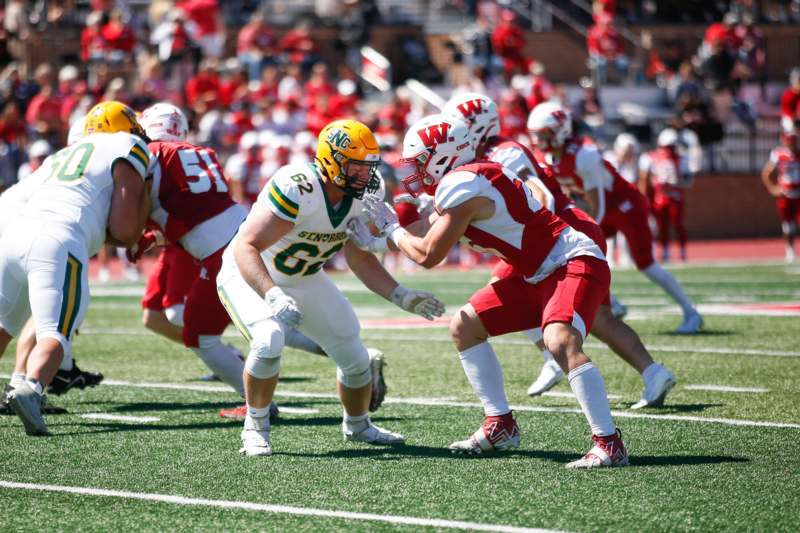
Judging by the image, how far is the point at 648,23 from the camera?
2841 cm

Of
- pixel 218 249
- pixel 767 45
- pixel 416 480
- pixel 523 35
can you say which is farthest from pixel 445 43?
pixel 416 480

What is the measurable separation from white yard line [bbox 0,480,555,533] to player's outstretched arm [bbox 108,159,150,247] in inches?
64.3

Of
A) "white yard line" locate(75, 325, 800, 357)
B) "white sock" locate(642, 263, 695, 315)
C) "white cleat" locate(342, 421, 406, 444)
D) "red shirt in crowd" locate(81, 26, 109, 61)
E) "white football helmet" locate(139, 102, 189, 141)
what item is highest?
"white football helmet" locate(139, 102, 189, 141)

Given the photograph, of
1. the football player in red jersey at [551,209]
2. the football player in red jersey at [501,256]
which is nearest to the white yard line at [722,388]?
the football player in red jersey at [551,209]

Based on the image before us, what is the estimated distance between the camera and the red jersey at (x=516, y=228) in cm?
599

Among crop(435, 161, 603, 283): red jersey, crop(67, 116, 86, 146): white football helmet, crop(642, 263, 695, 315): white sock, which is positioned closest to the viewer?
crop(435, 161, 603, 283): red jersey

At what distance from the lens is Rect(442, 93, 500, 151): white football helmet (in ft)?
25.5

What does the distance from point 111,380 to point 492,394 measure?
3.60m

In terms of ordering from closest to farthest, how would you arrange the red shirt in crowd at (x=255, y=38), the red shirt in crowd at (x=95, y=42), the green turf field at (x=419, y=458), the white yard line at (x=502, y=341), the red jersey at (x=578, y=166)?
the green turf field at (x=419, y=458) < the white yard line at (x=502, y=341) < the red jersey at (x=578, y=166) < the red shirt in crowd at (x=95, y=42) < the red shirt in crowd at (x=255, y=38)

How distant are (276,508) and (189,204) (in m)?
2.75

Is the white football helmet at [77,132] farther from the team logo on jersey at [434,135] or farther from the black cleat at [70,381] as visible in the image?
the team logo on jersey at [434,135]

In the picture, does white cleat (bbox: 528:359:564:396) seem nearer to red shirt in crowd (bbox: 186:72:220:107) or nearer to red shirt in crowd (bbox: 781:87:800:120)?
red shirt in crowd (bbox: 186:72:220:107)

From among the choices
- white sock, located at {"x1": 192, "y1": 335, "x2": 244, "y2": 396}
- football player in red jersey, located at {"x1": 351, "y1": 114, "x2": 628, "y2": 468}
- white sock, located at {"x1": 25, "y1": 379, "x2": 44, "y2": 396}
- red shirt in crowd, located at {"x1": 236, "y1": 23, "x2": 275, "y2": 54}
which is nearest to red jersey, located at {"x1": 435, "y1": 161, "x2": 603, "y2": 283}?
Result: football player in red jersey, located at {"x1": 351, "y1": 114, "x2": 628, "y2": 468}

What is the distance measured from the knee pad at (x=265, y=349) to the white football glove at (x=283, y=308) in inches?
5.8
